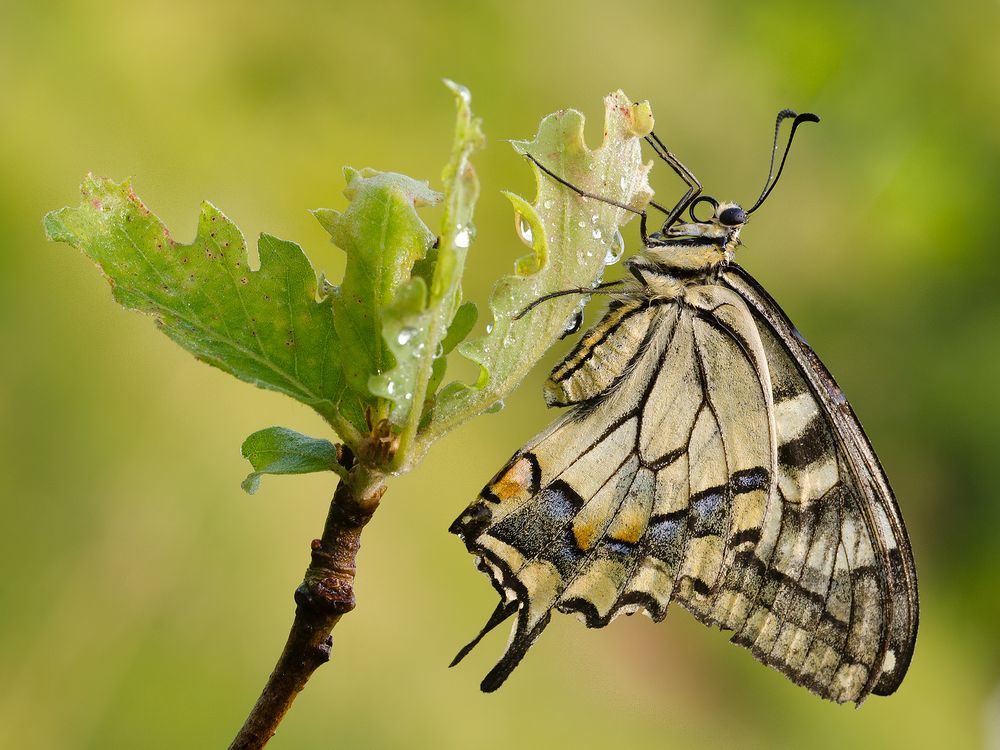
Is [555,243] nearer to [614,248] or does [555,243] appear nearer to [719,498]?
[614,248]

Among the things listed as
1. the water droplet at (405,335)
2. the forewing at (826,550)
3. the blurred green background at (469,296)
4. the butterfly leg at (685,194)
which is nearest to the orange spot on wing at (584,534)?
the forewing at (826,550)

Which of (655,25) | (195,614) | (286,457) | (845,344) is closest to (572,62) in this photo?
(655,25)

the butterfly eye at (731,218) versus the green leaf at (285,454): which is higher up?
the butterfly eye at (731,218)

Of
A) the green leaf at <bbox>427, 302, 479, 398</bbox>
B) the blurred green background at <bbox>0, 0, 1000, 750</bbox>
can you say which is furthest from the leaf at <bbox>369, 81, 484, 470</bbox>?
the blurred green background at <bbox>0, 0, 1000, 750</bbox>

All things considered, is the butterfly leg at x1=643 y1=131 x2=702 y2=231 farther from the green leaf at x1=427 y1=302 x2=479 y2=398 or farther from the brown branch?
the brown branch

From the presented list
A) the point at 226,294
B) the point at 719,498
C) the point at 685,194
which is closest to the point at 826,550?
the point at 719,498

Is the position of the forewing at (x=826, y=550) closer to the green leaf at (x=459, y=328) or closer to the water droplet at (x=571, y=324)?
the water droplet at (x=571, y=324)
